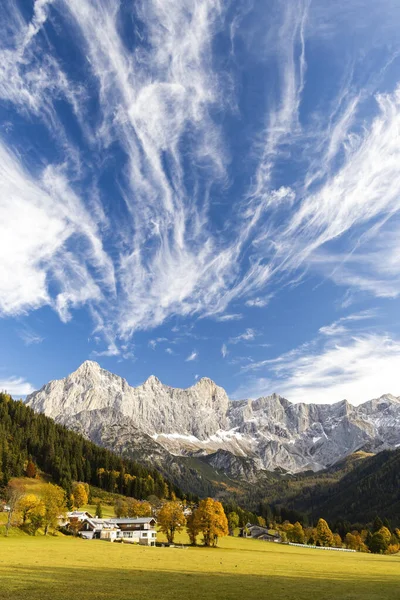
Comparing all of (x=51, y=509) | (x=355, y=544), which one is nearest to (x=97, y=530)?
(x=51, y=509)

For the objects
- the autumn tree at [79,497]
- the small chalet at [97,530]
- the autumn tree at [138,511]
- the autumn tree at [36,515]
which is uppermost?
the autumn tree at [79,497]

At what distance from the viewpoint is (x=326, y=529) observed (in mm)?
188250

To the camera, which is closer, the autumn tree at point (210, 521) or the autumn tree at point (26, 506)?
the autumn tree at point (26, 506)

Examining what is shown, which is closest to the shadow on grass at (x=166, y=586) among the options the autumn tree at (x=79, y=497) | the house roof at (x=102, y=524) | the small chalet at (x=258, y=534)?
the house roof at (x=102, y=524)

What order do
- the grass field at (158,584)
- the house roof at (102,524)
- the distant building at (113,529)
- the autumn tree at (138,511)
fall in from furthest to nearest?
1. the autumn tree at (138,511)
2. the house roof at (102,524)
3. the distant building at (113,529)
4. the grass field at (158,584)

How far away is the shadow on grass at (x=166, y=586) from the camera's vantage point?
28781 mm

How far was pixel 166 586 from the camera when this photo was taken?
34.5 meters

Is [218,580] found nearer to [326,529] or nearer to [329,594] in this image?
[329,594]

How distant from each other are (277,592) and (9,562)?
2950 cm

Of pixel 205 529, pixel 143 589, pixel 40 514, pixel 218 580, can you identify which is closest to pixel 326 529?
pixel 205 529

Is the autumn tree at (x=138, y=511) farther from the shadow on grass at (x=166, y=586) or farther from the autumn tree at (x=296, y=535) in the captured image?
the shadow on grass at (x=166, y=586)

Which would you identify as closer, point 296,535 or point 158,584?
point 158,584

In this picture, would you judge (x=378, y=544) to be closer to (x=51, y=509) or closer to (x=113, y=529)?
(x=113, y=529)

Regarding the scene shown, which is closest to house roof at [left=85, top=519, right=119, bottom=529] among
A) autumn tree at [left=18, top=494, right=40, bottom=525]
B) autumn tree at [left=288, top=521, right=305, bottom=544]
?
autumn tree at [left=18, top=494, right=40, bottom=525]
